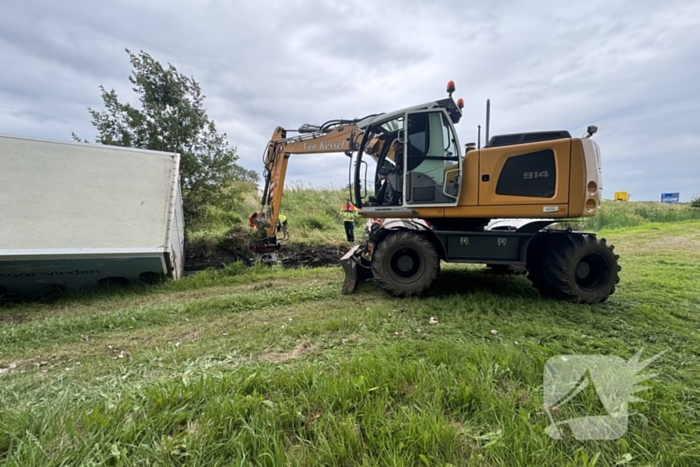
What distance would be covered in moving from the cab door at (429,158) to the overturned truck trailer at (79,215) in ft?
12.2

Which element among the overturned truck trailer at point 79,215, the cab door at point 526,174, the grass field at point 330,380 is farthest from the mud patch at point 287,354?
the overturned truck trailer at point 79,215

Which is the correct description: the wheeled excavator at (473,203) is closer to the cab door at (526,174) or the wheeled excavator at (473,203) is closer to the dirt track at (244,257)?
the cab door at (526,174)

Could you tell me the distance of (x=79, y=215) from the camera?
4156 mm

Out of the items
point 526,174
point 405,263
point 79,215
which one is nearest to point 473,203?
point 526,174

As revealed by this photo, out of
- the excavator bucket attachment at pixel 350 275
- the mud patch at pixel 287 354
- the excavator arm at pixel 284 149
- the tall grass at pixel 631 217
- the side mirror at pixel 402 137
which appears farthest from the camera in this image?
the tall grass at pixel 631 217

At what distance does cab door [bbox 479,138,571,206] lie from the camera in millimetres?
3420

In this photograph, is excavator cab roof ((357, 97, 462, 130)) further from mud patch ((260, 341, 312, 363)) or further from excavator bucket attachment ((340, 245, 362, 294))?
mud patch ((260, 341, 312, 363))

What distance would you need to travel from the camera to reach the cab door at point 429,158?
3.96m

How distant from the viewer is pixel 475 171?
379cm

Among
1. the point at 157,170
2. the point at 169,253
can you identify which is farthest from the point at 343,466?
the point at 157,170

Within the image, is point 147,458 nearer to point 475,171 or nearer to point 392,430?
point 392,430

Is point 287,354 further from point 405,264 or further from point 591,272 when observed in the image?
point 591,272

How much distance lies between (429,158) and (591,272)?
2543 millimetres

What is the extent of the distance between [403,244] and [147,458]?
329 cm
